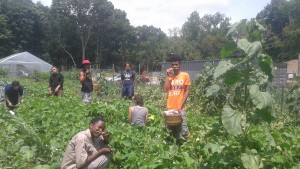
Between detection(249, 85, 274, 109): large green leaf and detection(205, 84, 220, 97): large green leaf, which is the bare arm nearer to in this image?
detection(205, 84, 220, 97): large green leaf

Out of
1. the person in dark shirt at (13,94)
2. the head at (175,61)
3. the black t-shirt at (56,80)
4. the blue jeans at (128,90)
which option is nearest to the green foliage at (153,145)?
the head at (175,61)

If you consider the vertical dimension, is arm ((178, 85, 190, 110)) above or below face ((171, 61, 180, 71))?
below

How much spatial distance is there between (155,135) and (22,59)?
140 feet

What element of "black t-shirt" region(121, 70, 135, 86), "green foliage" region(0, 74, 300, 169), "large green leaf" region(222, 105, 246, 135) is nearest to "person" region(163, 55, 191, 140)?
"green foliage" region(0, 74, 300, 169)

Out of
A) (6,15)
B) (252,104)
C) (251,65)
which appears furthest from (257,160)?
(6,15)

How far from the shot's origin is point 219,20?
83562 mm

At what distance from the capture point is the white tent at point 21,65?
42.7m

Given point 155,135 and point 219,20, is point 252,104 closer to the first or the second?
point 155,135

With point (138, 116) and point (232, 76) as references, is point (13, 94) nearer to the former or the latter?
point (138, 116)

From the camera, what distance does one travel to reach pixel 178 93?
720 cm

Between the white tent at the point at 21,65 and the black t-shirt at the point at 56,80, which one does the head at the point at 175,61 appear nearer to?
the black t-shirt at the point at 56,80

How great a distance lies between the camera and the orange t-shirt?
718cm

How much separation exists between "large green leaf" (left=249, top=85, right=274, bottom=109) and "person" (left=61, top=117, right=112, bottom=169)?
2354mm

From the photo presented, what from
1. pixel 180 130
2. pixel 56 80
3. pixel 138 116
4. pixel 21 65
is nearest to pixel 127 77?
pixel 56 80
